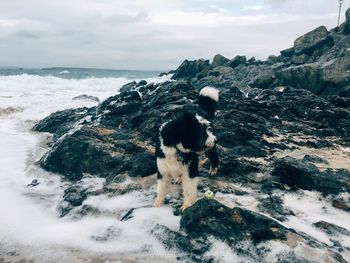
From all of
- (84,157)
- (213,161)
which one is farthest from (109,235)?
(84,157)

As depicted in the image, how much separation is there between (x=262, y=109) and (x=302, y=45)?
1006 inches

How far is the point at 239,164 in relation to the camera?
800 cm

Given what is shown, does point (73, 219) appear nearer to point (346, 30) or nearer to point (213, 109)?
point (213, 109)

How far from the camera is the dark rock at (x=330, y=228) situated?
223 inches

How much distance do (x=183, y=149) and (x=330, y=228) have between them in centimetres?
237

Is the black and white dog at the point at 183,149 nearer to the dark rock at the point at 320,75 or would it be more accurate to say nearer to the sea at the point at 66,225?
the sea at the point at 66,225

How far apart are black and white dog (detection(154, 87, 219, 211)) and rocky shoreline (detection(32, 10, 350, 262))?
0.38m

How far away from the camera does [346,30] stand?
103ft

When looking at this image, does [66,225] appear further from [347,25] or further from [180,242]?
[347,25]

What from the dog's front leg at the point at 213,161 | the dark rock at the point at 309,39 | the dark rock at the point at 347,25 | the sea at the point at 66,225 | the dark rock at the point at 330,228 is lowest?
the sea at the point at 66,225

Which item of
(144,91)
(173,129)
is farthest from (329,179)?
(144,91)

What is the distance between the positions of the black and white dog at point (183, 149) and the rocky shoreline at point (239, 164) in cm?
38

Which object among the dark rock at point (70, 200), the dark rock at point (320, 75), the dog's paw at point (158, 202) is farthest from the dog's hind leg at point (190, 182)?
the dark rock at point (320, 75)

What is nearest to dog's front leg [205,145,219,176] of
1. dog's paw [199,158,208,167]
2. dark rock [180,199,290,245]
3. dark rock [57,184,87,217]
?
dog's paw [199,158,208,167]
